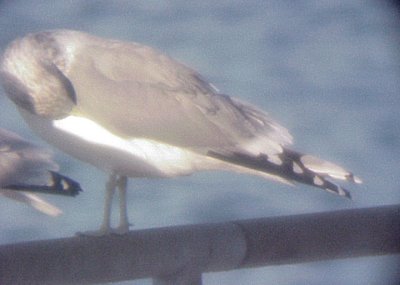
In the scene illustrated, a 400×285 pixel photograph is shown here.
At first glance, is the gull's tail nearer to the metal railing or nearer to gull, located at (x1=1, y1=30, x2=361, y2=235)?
gull, located at (x1=1, y1=30, x2=361, y2=235)

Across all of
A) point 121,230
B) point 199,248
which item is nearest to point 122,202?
point 121,230

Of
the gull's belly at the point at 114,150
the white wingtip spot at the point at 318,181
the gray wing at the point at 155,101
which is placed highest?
the gray wing at the point at 155,101

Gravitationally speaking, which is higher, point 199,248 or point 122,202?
point 122,202

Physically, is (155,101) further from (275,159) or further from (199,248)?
(199,248)

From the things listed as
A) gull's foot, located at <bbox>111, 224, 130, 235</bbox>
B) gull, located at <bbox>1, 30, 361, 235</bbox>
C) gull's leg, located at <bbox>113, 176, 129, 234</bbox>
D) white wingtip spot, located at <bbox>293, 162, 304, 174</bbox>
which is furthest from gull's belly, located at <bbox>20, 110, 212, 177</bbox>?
white wingtip spot, located at <bbox>293, 162, 304, 174</bbox>

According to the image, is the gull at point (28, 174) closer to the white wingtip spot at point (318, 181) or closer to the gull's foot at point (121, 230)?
the gull's foot at point (121, 230)

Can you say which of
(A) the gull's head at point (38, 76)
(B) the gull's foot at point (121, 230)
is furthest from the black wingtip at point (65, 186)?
(A) the gull's head at point (38, 76)

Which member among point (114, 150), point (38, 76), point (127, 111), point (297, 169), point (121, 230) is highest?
point (38, 76)
